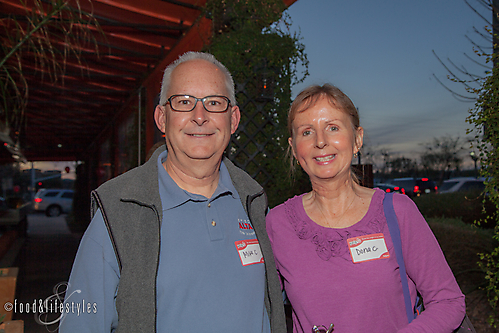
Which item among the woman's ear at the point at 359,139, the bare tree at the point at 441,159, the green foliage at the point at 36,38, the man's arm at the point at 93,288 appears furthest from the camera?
the bare tree at the point at 441,159

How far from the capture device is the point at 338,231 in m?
1.39

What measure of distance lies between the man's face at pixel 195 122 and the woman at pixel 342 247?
0.36 meters

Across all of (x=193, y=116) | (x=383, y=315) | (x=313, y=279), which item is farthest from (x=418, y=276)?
(x=193, y=116)

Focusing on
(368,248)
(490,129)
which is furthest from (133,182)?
(490,129)

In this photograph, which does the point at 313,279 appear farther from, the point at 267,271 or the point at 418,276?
the point at 418,276

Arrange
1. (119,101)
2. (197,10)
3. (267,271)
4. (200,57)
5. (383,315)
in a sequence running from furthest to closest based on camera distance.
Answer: (119,101) < (197,10) < (200,57) < (267,271) < (383,315)

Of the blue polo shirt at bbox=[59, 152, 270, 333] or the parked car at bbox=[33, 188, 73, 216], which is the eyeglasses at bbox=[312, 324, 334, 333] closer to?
the blue polo shirt at bbox=[59, 152, 270, 333]

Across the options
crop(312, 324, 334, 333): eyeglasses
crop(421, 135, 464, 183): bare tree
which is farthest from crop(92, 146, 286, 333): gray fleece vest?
crop(421, 135, 464, 183): bare tree

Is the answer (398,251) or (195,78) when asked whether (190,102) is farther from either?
(398,251)

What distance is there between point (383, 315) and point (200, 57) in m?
1.29

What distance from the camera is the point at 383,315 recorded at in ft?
4.12

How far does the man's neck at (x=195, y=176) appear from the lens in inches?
57.2

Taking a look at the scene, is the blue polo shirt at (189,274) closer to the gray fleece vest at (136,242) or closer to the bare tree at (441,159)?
the gray fleece vest at (136,242)

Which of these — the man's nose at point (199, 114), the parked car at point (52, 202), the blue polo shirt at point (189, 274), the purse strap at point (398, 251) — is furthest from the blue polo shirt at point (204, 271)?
the parked car at point (52, 202)
